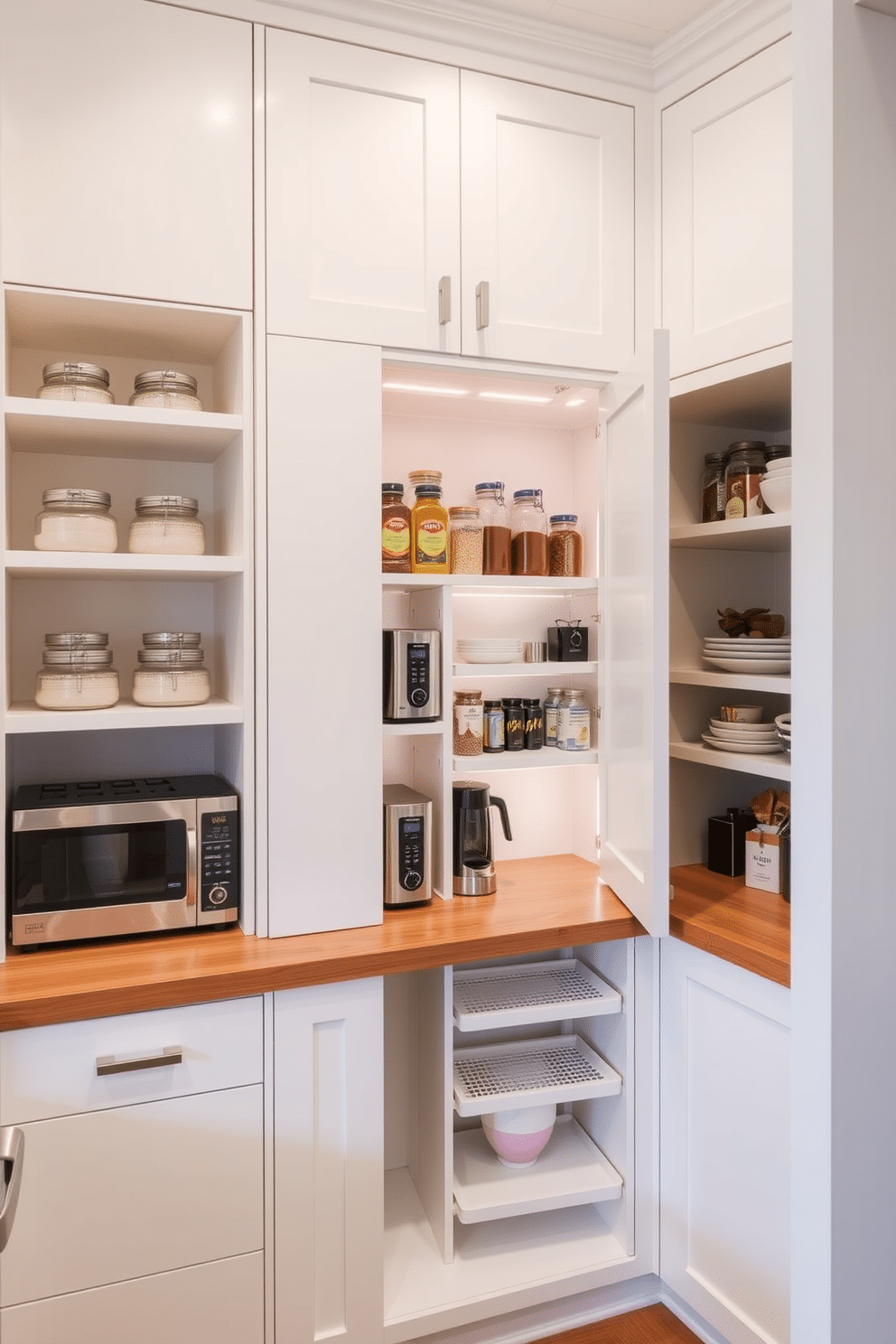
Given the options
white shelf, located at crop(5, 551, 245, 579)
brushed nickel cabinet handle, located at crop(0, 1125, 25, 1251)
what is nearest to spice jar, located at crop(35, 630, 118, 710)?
white shelf, located at crop(5, 551, 245, 579)

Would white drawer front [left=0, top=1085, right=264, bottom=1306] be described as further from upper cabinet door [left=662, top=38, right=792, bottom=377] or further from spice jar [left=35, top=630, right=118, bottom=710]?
upper cabinet door [left=662, top=38, right=792, bottom=377]

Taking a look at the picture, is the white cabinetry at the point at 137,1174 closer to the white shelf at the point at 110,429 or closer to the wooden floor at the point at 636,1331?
the wooden floor at the point at 636,1331

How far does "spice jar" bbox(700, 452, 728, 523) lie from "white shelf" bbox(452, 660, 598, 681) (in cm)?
46

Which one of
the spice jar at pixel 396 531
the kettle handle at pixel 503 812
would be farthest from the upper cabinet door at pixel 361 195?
the kettle handle at pixel 503 812

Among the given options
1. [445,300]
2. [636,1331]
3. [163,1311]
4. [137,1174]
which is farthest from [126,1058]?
[445,300]

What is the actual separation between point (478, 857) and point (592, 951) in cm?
40

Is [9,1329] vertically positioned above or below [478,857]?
below

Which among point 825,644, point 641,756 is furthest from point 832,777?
point 641,756

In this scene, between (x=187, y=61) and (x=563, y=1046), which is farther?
(x=563, y=1046)

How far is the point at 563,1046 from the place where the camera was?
2154 millimetres

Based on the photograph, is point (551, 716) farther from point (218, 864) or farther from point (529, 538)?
point (218, 864)

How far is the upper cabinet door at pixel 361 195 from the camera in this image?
1.65m

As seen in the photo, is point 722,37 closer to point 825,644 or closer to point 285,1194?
point 825,644

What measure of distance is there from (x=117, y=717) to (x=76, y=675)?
0.12 meters
